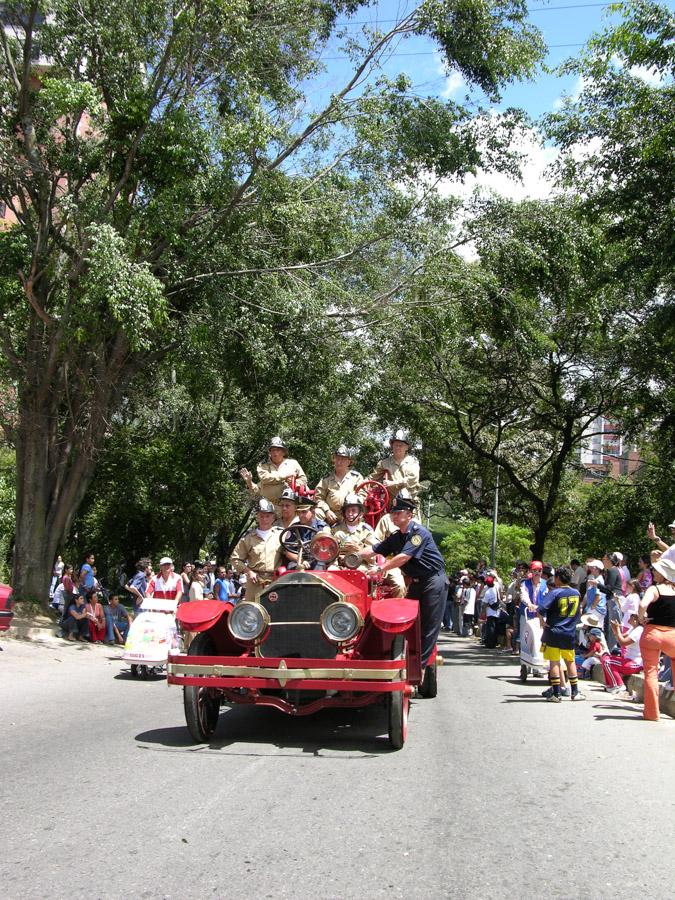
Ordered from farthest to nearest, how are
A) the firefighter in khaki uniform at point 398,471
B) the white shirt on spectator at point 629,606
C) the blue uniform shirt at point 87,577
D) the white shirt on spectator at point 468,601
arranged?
the white shirt on spectator at point 468,601 < the blue uniform shirt at point 87,577 < the white shirt on spectator at point 629,606 < the firefighter in khaki uniform at point 398,471

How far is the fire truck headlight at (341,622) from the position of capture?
7.31 m

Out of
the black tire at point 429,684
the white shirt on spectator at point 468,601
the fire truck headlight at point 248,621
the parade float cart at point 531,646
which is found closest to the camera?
the fire truck headlight at point 248,621

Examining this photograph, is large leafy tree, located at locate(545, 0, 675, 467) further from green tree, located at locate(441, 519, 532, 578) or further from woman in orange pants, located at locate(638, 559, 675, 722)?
green tree, located at locate(441, 519, 532, 578)

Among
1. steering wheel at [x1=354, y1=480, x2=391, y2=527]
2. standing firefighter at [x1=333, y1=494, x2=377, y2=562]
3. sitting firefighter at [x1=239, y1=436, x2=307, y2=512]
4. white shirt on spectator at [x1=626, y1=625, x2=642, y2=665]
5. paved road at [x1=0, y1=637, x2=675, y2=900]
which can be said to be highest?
sitting firefighter at [x1=239, y1=436, x2=307, y2=512]

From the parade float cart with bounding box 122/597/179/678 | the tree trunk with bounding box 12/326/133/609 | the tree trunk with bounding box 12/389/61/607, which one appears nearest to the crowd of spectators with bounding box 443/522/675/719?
the parade float cart with bounding box 122/597/179/678

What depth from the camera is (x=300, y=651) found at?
24.6 ft

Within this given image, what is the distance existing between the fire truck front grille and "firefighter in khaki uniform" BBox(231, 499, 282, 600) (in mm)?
1297

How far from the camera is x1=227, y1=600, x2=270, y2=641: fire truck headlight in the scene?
745cm

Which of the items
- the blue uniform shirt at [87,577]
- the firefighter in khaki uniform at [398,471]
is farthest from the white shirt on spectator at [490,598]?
the firefighter in khaki uniform at [398,471]

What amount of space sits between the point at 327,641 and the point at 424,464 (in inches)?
1025

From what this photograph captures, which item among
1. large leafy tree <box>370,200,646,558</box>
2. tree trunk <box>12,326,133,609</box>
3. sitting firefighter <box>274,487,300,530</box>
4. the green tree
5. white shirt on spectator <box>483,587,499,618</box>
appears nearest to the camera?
sitting firefighter <box>274,487,300,530</box>

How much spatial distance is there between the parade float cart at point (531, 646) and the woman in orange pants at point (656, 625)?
→ 10.5ft

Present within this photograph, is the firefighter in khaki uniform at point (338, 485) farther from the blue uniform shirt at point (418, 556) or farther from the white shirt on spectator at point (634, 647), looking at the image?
the white shirt on spectator at point (634, 647)

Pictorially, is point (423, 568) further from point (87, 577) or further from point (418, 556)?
point (87, 577)
